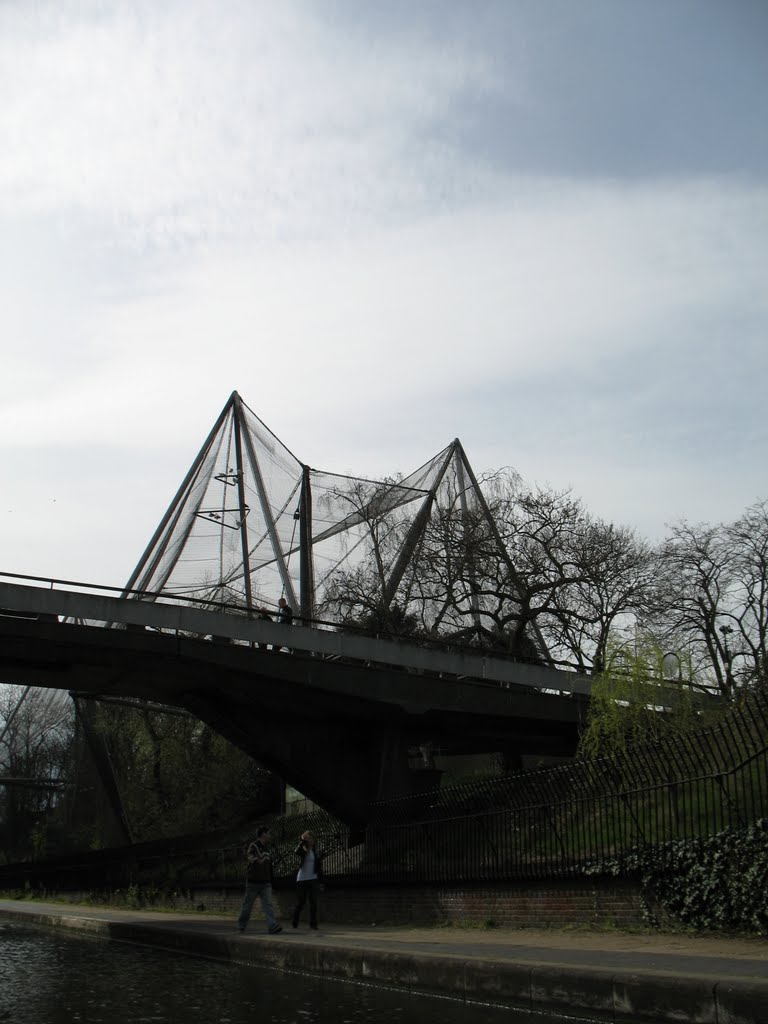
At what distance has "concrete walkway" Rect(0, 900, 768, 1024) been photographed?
736cm

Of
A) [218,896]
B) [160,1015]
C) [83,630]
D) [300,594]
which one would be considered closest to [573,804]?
[160,1015]

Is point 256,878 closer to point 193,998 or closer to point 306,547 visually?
point 193,998

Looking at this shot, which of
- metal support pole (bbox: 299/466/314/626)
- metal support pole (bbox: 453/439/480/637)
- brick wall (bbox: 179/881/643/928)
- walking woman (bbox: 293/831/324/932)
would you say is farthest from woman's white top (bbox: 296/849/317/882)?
metal support pole (bbox: 299/466/314/626)

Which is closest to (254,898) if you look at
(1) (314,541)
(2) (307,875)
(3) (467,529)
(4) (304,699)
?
(2) (307,875)

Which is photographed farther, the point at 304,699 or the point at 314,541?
the point at 314,541

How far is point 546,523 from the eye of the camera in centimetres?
3353

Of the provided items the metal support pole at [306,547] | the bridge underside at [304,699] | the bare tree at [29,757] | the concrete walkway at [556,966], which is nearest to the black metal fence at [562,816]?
the concrete walkway at [556,966]

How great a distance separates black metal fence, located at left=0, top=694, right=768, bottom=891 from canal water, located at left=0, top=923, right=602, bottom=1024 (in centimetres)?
475

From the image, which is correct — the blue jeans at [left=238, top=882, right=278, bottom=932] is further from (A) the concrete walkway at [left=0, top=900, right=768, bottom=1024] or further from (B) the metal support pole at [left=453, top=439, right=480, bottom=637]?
(B) the metal support pole at [left=453, top=439, right=480, bottom=637]

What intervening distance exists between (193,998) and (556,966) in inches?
128

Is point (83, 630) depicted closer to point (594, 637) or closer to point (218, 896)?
point (218, 896)

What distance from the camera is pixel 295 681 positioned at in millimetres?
22969

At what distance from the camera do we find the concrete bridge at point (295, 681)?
846 inches

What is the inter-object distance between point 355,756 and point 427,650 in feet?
10.5
